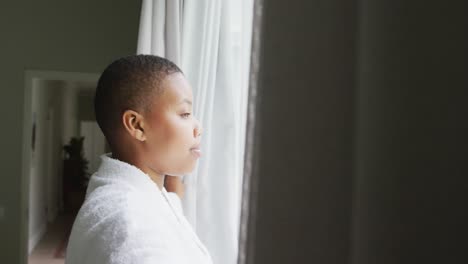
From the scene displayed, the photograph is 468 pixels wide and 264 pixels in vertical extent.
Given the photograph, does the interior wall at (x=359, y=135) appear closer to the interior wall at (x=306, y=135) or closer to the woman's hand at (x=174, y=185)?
the interior wall at (x=306, y=135)

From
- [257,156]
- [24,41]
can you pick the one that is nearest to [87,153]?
[24,41]

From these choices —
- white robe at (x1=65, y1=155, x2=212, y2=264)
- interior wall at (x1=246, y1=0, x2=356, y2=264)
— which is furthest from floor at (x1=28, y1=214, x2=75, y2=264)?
interior wall at (x1=246, y1=0, x2=356, y2=264)

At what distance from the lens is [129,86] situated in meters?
0.80

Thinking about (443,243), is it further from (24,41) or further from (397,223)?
(24,41)

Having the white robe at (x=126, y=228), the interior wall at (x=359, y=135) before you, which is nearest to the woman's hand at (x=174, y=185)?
the white robe at (x=126, y=228)

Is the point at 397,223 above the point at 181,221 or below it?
above

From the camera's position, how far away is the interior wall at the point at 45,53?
374 cm

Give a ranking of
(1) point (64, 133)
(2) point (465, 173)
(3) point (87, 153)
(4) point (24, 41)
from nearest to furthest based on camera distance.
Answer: (2) point (465, 173)
(4) point (24, 41)
(1) point (64, 133)
(3) point (87, 153)

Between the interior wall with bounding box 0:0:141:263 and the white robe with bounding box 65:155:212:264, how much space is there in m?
3.09

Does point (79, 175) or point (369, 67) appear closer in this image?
point (369, 67)

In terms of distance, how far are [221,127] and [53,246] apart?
17.7ft

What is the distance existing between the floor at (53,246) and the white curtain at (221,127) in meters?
4.44

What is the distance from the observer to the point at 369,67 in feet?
0.77

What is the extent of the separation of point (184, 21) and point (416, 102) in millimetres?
1182
